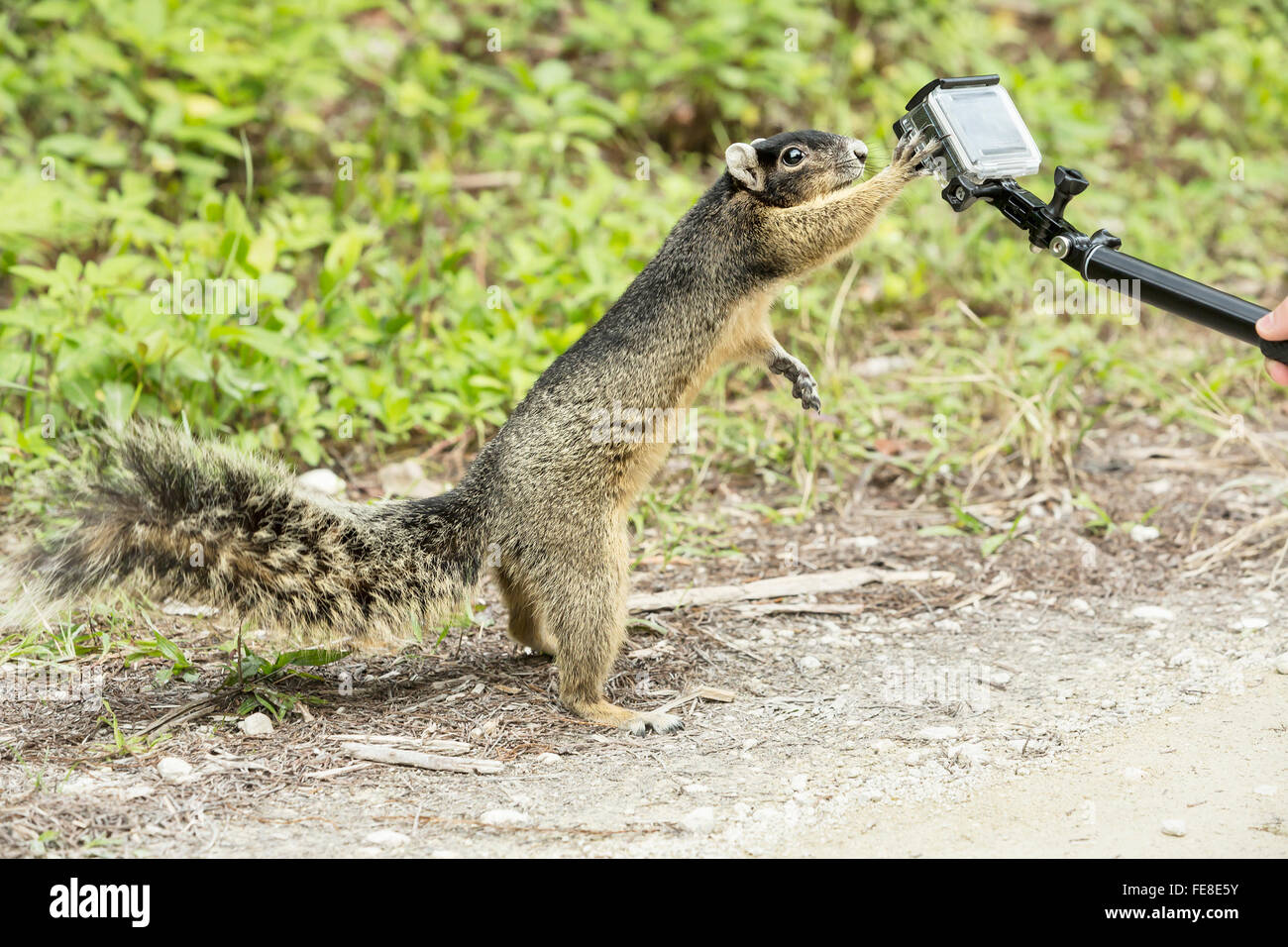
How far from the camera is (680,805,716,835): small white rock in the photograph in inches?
127

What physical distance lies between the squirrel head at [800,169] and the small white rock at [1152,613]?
1.86 metres

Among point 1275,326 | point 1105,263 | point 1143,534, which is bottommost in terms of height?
point 1143,534

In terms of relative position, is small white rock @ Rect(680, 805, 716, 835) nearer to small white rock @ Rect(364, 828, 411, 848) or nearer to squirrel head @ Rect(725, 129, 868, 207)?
small white rock @ Rect(364, 828, 411, 848)

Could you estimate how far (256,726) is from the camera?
Answer: 3.79 metres

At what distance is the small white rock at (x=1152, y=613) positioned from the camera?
452 centimetres

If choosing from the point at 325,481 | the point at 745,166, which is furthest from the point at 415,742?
the point at 745,166

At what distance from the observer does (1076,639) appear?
4.41 metres

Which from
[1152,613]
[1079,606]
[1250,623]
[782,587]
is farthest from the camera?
[782,587]

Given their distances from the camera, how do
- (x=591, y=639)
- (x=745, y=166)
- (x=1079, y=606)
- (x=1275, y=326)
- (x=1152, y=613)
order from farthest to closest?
(x=1079, y=606) → (x=1152, y=613) → (x=745, y=166) → (x=591, y=639) → (x=1275, y=326)

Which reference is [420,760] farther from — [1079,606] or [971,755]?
[1079,606]

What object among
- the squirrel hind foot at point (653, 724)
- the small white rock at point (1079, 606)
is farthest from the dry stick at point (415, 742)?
the small white rock at point (1079, 606)

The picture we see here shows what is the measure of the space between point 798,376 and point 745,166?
73 centimetres

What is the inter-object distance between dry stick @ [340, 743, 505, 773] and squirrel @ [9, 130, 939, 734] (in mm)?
351

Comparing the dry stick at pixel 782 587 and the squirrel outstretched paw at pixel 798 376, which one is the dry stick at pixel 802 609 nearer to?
the dry stick at pixel 782 587
